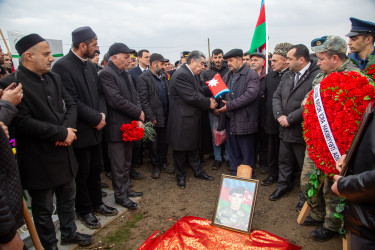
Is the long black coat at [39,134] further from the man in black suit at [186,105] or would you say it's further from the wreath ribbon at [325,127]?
the wreath ribbon at [325,127]

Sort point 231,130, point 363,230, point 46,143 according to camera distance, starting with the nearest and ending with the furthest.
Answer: point 363,230 < point 46,143 < point 231,130

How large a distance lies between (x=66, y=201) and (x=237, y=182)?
223cm

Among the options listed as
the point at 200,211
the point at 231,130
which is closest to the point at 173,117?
the point at 231,130

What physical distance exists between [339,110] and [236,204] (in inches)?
67.1

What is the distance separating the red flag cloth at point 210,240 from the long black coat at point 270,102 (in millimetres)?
2161

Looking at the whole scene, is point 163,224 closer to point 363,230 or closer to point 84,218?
point 84,218

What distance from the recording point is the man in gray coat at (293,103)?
3.91 m

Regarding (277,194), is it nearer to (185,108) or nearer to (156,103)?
(185,108)

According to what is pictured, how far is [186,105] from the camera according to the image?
498 centimetres

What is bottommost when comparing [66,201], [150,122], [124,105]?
[66,201]

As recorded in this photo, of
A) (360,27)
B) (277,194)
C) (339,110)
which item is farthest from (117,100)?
(360,27)

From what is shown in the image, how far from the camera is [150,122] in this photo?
17.1 ft

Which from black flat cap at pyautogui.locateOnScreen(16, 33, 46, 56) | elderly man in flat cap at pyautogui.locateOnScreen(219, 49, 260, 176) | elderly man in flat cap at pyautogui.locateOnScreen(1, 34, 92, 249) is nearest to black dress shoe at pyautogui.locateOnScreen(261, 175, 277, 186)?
elderly man in flat cap at pyautogui.locateOnScreen(219, 49, 260, 176)

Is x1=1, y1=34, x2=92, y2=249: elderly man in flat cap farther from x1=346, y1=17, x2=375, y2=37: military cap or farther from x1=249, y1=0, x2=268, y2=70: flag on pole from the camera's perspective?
x1=249, y1=0, x2=268, y2=70: flag on pole
